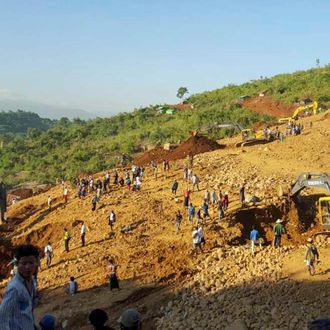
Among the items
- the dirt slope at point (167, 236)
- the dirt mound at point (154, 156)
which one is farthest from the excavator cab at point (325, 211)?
the dirt mound at point (154, 156)

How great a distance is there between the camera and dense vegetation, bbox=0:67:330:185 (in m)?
48.7

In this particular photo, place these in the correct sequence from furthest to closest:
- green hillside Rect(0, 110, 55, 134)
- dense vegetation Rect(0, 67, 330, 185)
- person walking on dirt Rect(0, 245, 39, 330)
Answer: green hillside Rect(0, 110, 55, 134) → dense vegetation Rect(0, 67, 330, 185) → person walking on dirt Rect(0, 245, 39, 330)

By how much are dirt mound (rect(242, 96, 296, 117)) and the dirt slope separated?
20178 millimetres

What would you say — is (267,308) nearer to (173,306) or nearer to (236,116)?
(173,306)

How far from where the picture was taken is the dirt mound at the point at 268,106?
54938 millimetres

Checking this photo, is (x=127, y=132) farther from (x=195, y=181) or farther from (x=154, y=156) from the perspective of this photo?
(x=195, y=181)

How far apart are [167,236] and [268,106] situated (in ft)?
129

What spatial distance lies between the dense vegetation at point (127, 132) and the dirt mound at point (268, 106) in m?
1.06

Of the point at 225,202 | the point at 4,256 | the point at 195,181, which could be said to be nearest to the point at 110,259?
the point at 225,202

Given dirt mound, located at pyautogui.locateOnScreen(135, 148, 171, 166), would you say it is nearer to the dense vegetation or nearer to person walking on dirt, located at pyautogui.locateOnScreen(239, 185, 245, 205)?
the dense vegetation

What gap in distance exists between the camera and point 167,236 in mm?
21328

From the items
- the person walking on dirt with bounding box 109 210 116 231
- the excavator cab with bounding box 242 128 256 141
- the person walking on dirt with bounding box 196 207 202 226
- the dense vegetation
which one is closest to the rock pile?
the person walking on dirt with bounding box 196 207 202 226

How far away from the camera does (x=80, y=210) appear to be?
26.4 m

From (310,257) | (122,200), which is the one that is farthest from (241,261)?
(122,200)
